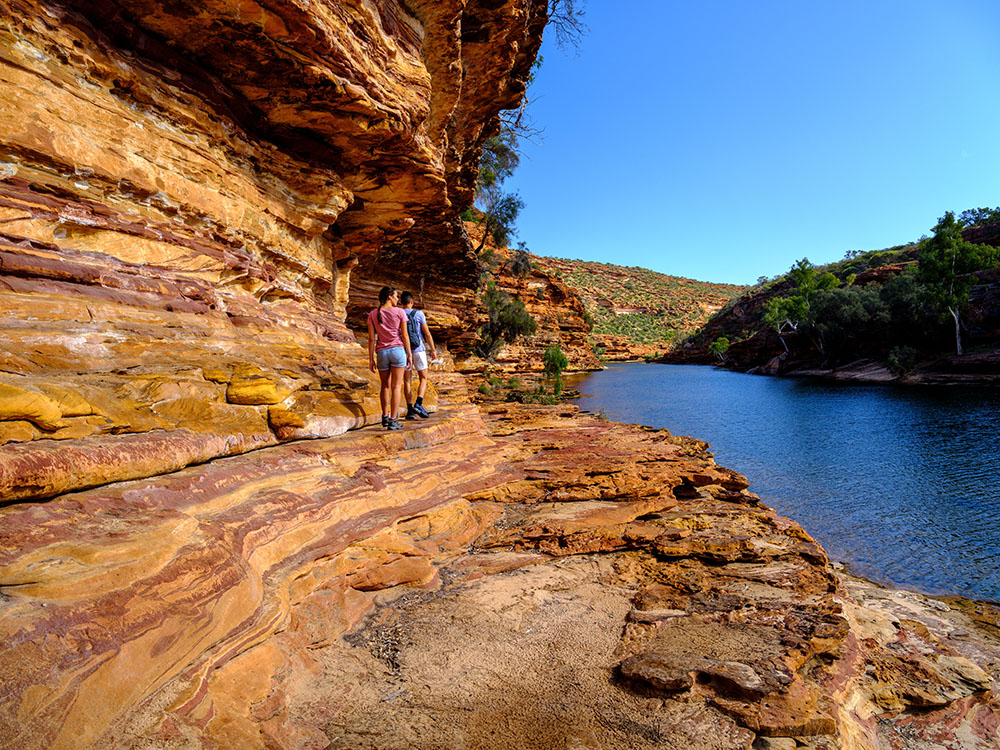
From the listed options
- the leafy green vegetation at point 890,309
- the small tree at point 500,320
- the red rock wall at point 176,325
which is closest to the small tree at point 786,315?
the leafy green vegetation at point 890,309

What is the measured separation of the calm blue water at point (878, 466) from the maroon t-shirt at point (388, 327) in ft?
25.1

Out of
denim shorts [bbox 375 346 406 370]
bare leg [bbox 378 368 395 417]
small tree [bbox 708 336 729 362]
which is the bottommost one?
bare leg [bbox 378 368 395 417]

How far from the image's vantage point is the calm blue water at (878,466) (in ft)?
25.6

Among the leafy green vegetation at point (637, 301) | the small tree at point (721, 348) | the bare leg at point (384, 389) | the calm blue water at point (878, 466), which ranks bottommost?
the calm blue water at point (878, 466)

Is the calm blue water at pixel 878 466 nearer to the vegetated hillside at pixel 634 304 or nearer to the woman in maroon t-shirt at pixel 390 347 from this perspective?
the woman in maroon t-shirt at pixel 390 347

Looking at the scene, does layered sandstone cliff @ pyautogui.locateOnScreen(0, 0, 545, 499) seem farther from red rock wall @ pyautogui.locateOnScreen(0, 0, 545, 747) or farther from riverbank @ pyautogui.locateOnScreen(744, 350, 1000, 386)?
riverbank @ pyautogui.locateOnScreen(744, 350, 1000, 386)

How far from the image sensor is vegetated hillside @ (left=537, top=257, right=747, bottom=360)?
253 ft

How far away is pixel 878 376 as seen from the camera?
34.1 m

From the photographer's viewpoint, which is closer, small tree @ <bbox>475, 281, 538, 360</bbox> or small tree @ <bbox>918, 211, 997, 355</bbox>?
small tree @ <bbox>918, 211, 997, 355</bbox>

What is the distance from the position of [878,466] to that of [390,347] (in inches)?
540

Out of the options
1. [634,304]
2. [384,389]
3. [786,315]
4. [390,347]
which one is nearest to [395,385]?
[384,389]

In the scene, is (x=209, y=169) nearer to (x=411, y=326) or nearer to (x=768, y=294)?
(x=411, y=326)

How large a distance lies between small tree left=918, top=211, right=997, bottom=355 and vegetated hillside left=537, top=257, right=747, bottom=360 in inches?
1531

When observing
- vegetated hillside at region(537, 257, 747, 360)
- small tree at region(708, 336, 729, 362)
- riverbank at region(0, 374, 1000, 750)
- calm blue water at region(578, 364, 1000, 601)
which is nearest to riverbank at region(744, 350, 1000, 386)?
calm blue water at region(578, 364, 1000, 601)
